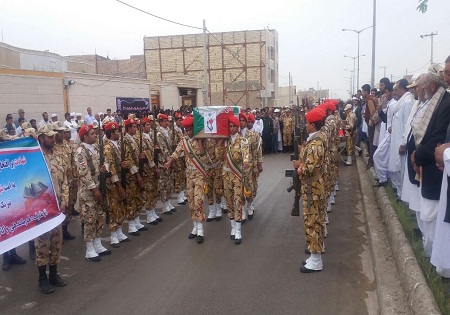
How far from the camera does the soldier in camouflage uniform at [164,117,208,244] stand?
734 cm

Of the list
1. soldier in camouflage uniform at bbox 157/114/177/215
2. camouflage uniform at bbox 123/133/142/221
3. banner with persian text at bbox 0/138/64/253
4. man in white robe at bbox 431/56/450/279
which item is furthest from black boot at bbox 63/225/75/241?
man in white robe at bbox 431/56/450/279

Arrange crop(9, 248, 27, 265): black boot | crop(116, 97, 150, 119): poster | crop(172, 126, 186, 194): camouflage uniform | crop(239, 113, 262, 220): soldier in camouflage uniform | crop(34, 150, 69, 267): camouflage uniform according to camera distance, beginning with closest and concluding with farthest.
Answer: crop(34, 150, 69, 267): camouflage uniform → crop(9, 248, 27, 265): black boot → crop(239, 113, 262, 220): soldier in camouflage uniform → crop(172, 126, 186, 194): camouflage uniform → crop(116, 97, 150, 119): poster

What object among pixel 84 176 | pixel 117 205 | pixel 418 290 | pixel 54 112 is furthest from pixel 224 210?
pixel 54 112

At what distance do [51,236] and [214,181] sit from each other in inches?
150

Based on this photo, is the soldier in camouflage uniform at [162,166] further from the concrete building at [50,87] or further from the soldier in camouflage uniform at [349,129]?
the concrete building at [50,87]

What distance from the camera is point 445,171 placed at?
4.18 meters

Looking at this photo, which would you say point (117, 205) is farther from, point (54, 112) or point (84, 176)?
point (54, 112)

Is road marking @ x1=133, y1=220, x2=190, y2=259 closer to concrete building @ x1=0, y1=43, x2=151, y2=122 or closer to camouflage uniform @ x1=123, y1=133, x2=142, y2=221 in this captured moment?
camouflage uniform @ x1=123, y1=133, x2=142, y2=221

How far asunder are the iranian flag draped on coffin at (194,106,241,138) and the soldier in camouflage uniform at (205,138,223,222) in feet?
1.45

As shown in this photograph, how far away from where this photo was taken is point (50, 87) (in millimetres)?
19219

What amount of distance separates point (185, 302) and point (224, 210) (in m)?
4.40

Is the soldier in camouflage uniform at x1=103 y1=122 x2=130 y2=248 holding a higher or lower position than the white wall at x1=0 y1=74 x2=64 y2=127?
lower

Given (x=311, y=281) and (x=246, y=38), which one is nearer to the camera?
(x=311, y=281)

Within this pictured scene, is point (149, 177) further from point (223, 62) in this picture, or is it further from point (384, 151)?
point (223, 62)
